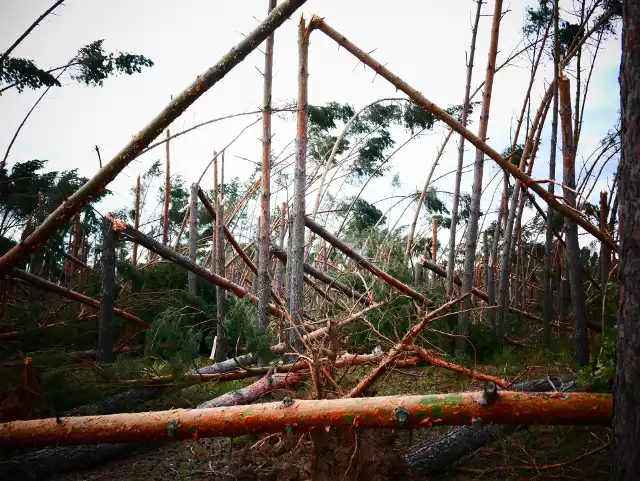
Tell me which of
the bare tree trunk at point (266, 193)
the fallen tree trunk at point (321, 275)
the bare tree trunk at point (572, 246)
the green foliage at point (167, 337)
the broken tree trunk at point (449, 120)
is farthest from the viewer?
the fallen tree trunk at point (321, 275)

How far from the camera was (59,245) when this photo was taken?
6547 millimetres

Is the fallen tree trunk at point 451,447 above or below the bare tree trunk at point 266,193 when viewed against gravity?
below

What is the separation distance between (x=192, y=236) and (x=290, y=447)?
6.30 meters

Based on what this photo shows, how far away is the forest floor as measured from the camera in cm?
273

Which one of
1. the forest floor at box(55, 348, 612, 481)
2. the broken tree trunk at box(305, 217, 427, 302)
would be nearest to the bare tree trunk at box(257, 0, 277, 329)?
the broken tree trunk at box(305, 217, 427, 302)

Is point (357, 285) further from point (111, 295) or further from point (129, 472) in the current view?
point (129, 472)

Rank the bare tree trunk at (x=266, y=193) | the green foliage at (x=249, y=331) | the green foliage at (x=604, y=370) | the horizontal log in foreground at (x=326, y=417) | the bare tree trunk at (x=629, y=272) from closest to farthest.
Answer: the bare tree trunk at (x=629, y=272)
the horizontal log in foreground at (x=326, y=417)
the green foliage at (x=604, y=370)
the green foliage at (x=249, y=331)
the bare tree trunk at (x=266, y=193)

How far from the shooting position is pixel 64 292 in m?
6.15

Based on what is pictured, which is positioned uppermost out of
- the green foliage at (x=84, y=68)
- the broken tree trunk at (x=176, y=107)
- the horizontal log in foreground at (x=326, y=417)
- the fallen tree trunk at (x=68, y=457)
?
the green foliage at (x=84, y=68)

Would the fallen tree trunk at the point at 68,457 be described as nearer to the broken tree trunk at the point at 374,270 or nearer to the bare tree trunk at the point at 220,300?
the bare tree trunk at the point at 220,300

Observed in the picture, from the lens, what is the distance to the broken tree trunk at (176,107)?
3.33m

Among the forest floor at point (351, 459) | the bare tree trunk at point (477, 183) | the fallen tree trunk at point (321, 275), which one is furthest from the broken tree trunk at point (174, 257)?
the forest floor at point (351, 459)

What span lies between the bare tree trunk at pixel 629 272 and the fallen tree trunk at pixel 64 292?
17.3ft

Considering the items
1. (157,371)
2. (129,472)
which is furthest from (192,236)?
(129,472)
